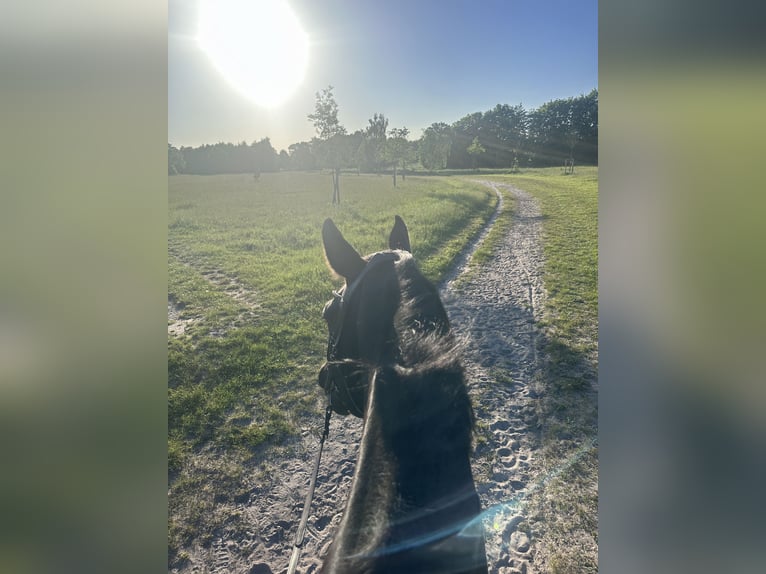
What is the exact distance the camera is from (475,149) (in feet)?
53.4

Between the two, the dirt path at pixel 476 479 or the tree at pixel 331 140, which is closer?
the dirt path at pixel 476 479

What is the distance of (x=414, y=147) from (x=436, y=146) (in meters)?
1.85

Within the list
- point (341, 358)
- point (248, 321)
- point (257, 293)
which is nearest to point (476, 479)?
point (341, 358)

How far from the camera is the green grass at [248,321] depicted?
101 inches

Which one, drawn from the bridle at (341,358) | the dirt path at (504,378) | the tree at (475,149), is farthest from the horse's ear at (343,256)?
the tree at (475,149)

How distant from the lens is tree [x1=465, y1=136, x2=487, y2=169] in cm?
1567

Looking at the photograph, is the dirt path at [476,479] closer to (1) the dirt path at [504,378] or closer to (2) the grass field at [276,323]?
(1) the dirt path at [504,378]

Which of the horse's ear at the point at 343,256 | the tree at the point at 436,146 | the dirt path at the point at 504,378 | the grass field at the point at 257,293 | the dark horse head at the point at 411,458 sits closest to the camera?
the dark horse head at the point at 411,458

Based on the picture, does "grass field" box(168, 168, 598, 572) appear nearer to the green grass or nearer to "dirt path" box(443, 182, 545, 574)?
the green grass
